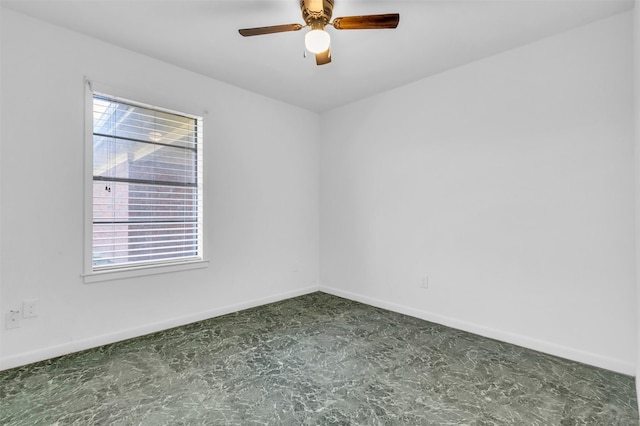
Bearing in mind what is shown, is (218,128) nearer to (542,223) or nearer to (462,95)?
(462,95)

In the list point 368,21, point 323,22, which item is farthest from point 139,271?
point 368,21

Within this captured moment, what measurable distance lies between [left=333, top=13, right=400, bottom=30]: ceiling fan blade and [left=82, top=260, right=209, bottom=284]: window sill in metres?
2.49

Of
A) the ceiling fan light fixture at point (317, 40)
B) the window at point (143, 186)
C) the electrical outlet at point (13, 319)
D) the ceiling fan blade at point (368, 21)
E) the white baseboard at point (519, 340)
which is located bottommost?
the white baseboard at point (519, 340)

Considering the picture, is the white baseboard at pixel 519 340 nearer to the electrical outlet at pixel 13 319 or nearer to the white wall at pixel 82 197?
the white wall at pixel 82 197

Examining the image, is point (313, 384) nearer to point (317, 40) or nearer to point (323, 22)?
point (317, 40)

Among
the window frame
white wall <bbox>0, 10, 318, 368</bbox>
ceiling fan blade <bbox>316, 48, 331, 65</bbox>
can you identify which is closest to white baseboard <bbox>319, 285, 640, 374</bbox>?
white wall <bbox>0, 10, 318, 368</bbox>

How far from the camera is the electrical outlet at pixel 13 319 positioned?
225cm

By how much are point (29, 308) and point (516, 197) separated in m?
3.86

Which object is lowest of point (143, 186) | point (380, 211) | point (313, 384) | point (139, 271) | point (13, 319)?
point (313, 384)

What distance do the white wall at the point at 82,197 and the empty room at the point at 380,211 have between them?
2 centimetres

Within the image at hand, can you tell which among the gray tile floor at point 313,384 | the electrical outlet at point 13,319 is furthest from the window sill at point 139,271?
the gray tile floor at point 313,384

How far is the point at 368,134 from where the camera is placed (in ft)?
12.7

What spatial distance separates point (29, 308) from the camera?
2.34m

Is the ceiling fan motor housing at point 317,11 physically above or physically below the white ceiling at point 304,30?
below
